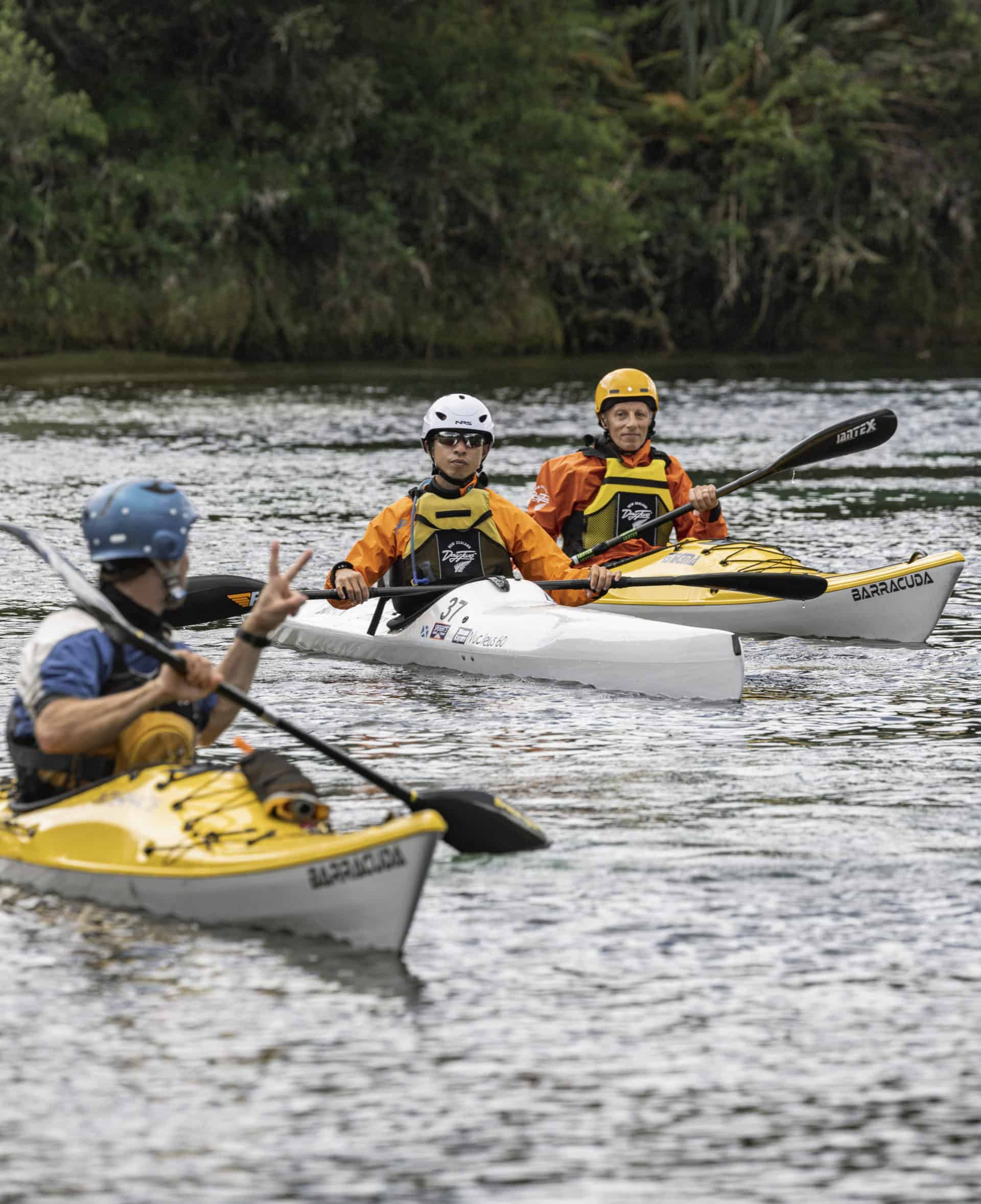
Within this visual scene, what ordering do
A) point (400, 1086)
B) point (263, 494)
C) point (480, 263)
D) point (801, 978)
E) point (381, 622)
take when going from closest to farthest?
point (400, 1086) → point (801, 978) → point (381, 622) → point (263, 494) → point (480, 263)

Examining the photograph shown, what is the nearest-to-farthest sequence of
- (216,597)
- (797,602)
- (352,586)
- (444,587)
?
(352,586) → (444,587) → (216,597) → (797,602)

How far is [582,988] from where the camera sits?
470cm

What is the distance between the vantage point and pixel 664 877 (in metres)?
5.56

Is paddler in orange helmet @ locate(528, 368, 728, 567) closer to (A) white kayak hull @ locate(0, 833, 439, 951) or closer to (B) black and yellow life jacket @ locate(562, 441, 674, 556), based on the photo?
(B) black and yellow life jacket @ locate(562, 441, 674, 556)

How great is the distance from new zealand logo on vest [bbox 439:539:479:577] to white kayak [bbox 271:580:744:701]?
4.6 inches

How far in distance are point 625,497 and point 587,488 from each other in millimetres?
197

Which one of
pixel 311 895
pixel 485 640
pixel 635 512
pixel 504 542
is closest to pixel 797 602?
pixel 635 512

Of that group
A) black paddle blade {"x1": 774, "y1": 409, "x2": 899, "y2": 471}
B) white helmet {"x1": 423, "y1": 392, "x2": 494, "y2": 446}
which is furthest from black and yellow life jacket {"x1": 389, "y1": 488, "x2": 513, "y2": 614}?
black paddle blade {"x1": 774, "y1": 409, "x2": 899, "y2": 471}

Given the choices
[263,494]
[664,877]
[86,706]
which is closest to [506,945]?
[664,877]

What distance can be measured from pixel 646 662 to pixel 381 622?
159cm

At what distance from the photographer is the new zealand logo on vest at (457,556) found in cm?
905

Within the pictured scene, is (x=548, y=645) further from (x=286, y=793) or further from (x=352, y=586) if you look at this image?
(x=286, y=793)

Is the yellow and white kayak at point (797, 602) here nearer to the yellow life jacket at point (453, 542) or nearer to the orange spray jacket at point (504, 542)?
the orange spray jacket at point (504, 542)

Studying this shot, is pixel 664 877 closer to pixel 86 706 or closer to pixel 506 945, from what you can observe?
pixel 506 945
